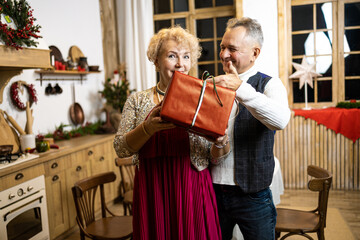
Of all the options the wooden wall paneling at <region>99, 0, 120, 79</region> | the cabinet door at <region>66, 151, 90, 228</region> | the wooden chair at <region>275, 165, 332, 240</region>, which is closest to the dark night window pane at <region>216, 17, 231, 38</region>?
the wooden wall paneling at <region>99, 0, 120, 79</region>

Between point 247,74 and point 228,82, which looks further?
point 247,74

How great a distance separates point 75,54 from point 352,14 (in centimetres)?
375

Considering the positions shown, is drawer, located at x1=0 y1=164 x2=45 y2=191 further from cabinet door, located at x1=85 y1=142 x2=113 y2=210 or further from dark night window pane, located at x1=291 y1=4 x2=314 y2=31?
dark night window pane, located at x1=291 y1=4 x2=314 y2=31

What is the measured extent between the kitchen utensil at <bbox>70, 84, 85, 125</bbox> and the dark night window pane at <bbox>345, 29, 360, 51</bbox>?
12.3 feet

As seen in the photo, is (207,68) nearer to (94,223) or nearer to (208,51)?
(208,51)

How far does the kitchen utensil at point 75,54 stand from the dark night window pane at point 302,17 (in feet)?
9.81

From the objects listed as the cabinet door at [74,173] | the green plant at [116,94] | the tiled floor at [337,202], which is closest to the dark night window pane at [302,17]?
the tiled floor at [337,202]

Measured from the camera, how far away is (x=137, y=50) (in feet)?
16.1

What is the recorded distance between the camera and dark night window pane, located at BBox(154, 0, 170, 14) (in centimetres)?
513

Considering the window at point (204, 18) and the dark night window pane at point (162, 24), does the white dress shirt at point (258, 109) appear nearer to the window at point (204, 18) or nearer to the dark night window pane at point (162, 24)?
the window at point (204, 18)

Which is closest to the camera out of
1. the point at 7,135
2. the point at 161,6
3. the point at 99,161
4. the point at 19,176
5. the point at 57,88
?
the point at 19,176

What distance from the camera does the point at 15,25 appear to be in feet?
8.52

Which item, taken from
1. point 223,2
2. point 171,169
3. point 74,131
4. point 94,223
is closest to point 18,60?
point 94,223

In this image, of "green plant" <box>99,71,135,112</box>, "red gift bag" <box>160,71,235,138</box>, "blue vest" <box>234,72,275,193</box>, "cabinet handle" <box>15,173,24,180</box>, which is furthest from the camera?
"green plant" <box>99,71,135,112</box>
